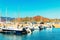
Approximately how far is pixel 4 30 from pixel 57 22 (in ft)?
49.9

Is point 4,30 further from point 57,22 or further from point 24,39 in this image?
point 57,22

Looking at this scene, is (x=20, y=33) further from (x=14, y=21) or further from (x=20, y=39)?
(x=14, y=21)

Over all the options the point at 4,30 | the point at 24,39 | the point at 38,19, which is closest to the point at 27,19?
the point at 38,19

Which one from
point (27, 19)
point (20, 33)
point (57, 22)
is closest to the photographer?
point (20, 33)

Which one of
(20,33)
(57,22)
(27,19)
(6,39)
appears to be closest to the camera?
(6,39)

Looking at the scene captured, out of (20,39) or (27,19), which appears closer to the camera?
(20,39)

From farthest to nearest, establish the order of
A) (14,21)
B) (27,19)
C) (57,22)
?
(57,22), (27,19), (14,21)

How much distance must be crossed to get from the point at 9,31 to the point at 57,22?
50.4ft

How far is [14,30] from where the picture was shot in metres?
13.9

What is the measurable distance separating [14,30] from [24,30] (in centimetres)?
73

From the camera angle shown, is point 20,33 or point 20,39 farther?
point 20,33

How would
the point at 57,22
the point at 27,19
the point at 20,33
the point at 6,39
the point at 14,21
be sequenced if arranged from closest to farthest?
the point at 6,39 < the point at 20,33 < the point at 14,21 < the point at 27,19 < the point at 57,22

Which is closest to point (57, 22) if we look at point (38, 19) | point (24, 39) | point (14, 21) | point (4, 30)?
point (38, 19)

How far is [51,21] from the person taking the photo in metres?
28.4
